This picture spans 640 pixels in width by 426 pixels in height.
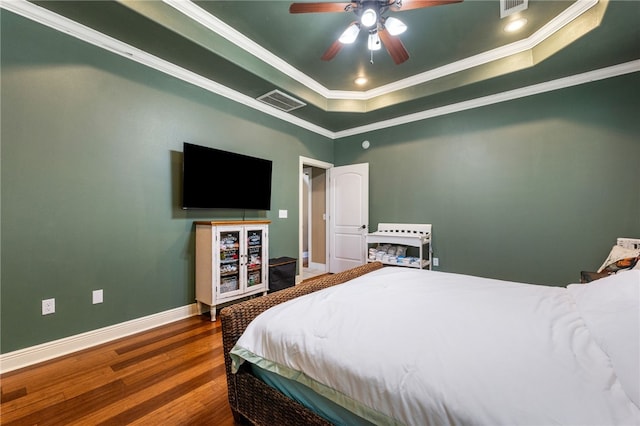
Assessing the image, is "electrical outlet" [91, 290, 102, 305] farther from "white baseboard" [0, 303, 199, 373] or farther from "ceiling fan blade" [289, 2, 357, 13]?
"ceiling fan blade" [289, 2, 357, 13]

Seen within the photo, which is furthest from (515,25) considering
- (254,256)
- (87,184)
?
(87,184)

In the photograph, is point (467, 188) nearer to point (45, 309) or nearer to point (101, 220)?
point (101, 220)

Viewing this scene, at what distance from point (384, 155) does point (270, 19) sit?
2.64 meters

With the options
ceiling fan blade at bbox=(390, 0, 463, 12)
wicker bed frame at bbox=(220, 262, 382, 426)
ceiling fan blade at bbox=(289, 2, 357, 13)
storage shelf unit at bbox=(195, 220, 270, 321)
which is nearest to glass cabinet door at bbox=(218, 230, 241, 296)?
storage shelf unit at bbox=(195, 220, 270, 321)

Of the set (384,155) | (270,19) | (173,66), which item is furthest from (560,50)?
(173,66)

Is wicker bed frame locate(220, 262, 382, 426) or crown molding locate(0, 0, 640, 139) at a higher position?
crown molding locate(0, 0, 640, 139)

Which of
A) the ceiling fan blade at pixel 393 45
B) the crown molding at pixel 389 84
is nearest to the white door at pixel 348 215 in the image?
the crown molding at pixel 389 84

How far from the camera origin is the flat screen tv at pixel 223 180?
278cm

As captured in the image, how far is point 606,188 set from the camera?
2.83m

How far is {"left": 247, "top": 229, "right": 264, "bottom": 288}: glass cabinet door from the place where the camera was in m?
3.16

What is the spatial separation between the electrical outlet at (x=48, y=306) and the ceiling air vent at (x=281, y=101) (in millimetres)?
2961

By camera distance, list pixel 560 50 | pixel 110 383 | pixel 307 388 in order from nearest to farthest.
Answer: pixel 307 388
pixel 110 383
pixel 560 50

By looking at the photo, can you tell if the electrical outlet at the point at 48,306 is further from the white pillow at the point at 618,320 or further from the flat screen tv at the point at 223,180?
the white pillow at the point at 618,320

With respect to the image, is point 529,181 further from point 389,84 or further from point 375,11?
point 375,11
